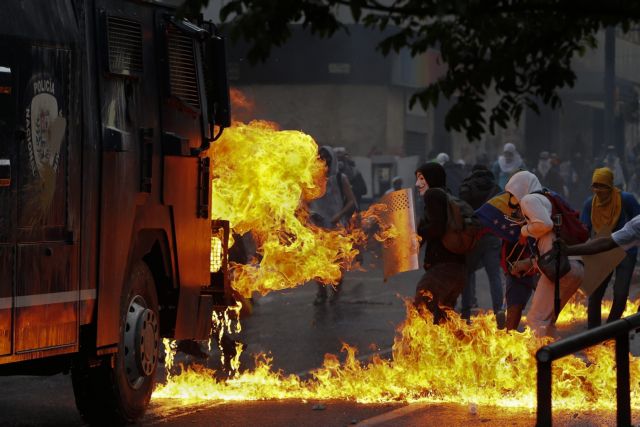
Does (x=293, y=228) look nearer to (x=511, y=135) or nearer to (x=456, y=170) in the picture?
(x=456, y=170)

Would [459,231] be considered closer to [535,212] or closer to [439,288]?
[439,288]

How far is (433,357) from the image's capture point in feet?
35.0

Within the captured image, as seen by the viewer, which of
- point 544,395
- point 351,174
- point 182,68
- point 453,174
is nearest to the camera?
point 544,395

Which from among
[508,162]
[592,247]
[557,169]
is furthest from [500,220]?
[557,169]

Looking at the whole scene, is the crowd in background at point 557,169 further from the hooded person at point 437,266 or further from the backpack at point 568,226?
the backpack at point 568,226

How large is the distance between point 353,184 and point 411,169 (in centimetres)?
1285

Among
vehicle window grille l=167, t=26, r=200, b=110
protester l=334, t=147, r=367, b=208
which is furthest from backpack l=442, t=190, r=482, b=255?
protester l=334, t=147, r=367, b=208

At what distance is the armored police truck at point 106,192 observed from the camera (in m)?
7.60

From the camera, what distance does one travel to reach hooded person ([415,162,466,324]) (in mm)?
11688

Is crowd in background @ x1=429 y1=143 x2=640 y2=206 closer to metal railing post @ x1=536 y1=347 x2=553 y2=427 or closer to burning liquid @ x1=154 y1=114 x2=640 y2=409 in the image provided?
burning liquid @ x1=154 y1=114 x2=640 y2=409

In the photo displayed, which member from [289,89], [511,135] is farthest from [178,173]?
[511,135]

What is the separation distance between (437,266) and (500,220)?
2.11ft

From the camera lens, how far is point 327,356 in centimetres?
1263

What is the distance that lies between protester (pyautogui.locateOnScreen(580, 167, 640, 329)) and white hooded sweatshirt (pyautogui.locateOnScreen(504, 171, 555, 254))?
2.87 metres
